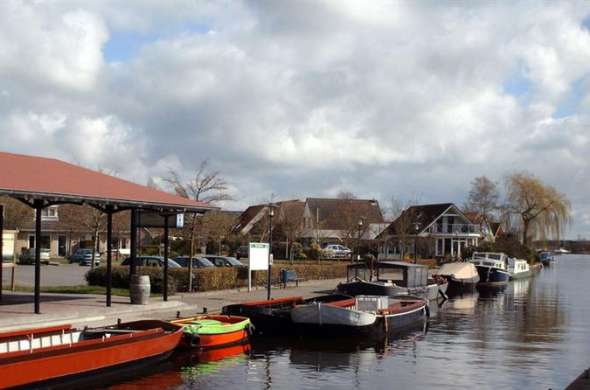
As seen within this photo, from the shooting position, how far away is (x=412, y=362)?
68.1ft

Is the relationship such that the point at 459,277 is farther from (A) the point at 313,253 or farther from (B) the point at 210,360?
(B) the point at 210,360

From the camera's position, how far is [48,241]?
74.4 metres

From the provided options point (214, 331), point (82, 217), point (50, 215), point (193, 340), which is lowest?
point (193, 340)

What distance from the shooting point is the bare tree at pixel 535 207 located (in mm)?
93750

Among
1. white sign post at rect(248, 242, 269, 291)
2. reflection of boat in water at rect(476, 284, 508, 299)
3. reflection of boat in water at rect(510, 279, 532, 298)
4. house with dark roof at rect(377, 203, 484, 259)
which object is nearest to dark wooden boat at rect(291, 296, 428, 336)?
white sign post at rect(248, 242, 269, 291)

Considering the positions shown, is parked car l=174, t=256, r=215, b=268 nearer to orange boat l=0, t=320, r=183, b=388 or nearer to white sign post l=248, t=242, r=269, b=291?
white sign post l=248, t=242, r=269, b=291

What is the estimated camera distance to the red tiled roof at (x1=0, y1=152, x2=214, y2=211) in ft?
66.7

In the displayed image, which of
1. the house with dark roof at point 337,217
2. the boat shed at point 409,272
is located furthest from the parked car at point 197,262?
the house with dark roof at point 337,217

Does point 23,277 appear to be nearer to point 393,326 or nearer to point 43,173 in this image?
point 43,173

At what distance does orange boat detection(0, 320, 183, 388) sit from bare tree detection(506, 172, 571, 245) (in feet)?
264

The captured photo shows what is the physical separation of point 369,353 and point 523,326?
10.7m

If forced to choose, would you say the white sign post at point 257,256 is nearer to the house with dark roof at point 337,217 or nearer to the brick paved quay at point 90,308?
the brick paved quay at point 90,308

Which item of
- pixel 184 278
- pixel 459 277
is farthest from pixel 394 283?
pixel 459 277

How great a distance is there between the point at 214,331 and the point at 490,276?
138ft
